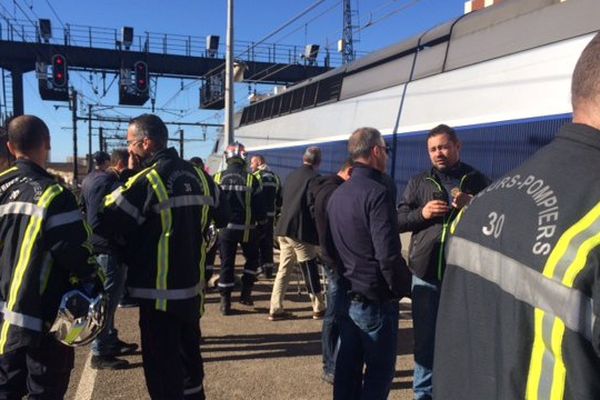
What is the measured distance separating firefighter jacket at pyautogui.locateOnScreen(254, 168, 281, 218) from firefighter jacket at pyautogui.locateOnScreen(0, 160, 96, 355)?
5.10 meters

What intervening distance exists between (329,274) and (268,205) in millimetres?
4225

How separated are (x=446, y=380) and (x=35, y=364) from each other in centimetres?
226

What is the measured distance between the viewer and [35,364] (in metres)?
2.79

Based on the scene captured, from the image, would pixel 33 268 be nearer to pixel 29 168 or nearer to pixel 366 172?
pixel 29 168

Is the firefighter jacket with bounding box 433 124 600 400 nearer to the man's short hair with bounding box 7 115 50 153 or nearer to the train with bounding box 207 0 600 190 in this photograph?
the man's short hair with bounding box 7 115 50 153

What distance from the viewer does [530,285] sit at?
1.14 metres

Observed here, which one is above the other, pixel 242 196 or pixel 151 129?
pixel 151 129

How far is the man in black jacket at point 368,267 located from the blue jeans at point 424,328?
416 millimetres

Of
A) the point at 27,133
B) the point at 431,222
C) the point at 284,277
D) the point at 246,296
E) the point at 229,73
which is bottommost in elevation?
the point at 246,296

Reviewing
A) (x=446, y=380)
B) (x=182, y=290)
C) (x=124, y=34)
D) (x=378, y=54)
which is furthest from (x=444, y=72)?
(x=124, y=34)

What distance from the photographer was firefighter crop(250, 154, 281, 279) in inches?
320

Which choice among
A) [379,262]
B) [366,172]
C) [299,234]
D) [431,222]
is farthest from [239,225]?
[379,262]

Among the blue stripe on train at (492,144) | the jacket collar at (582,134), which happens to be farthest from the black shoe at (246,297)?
the jacket collar at (582,134)

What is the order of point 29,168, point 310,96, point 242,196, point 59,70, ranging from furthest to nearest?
point 59,70 < point 310,96 < point 242,196 < point 29,168
